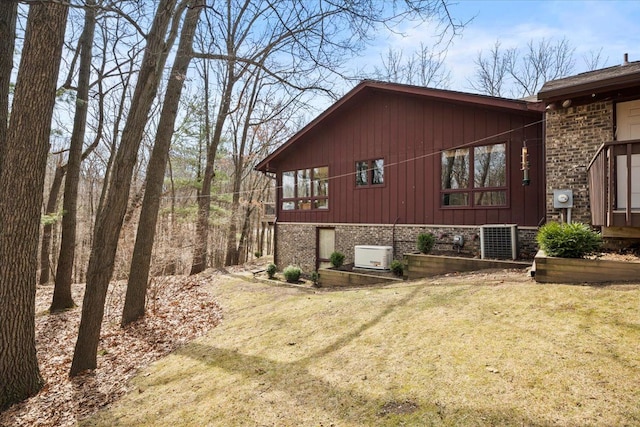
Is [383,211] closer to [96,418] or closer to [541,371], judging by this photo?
[541,371]

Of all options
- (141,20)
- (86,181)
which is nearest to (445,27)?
(141,20)

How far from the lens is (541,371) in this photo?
2.97 meters

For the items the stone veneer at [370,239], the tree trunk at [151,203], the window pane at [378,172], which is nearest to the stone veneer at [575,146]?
the stone veneer at [370,239]

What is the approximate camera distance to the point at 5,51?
522 centimetres

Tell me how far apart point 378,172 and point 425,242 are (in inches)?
114

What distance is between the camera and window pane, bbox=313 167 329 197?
12.1 meters

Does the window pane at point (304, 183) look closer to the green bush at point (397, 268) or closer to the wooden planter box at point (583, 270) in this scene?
the green bush at point (397, 268)

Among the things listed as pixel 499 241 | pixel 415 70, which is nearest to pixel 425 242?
pixel 499 241

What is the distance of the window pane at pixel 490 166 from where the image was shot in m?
8.48

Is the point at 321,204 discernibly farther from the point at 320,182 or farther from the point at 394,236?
the point at 394,236

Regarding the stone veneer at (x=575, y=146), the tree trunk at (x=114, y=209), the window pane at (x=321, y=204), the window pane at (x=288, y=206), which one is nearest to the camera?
the tree trunk at (x=114, y=209)

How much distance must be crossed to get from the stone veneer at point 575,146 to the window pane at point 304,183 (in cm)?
764

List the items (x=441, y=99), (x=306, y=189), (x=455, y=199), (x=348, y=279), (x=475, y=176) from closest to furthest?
(x=475, y=176), (x=455, y=199), (x=441, y=99), (x=348, y=279), (x=306, y=189)

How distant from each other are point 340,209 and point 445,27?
24.3ft
